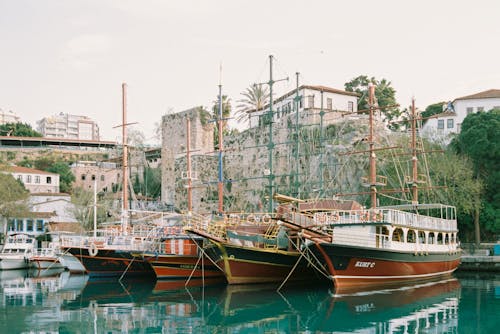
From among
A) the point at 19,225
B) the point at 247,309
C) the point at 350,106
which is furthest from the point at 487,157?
the point at 19,225

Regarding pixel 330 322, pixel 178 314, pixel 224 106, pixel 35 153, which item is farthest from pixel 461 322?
pixel 35 153

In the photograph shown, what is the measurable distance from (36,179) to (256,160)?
94.1ft

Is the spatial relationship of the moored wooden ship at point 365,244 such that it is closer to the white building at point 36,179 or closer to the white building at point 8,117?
the white building at point 36,179

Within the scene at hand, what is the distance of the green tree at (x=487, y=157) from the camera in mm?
37938

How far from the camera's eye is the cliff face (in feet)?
144

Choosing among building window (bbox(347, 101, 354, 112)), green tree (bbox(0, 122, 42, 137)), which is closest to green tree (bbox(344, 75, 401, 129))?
building window (bbox(347, 101, 354, 112))

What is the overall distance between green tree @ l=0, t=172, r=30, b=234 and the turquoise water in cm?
2123

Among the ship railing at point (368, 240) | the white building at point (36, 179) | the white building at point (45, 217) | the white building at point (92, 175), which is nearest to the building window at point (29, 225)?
the white building at point (45, 217)

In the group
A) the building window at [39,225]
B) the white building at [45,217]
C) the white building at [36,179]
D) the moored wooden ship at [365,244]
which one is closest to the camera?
the moored wooden ship at [365,244]

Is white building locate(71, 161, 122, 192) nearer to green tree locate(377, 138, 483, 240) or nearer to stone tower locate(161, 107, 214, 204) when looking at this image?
stone tower locate(161, 107, 214, 204)

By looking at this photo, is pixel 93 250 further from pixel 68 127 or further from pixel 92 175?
pixel 68 127

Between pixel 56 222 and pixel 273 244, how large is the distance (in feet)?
114

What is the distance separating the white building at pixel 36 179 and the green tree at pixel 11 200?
1615 cm

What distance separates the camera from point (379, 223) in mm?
23406
